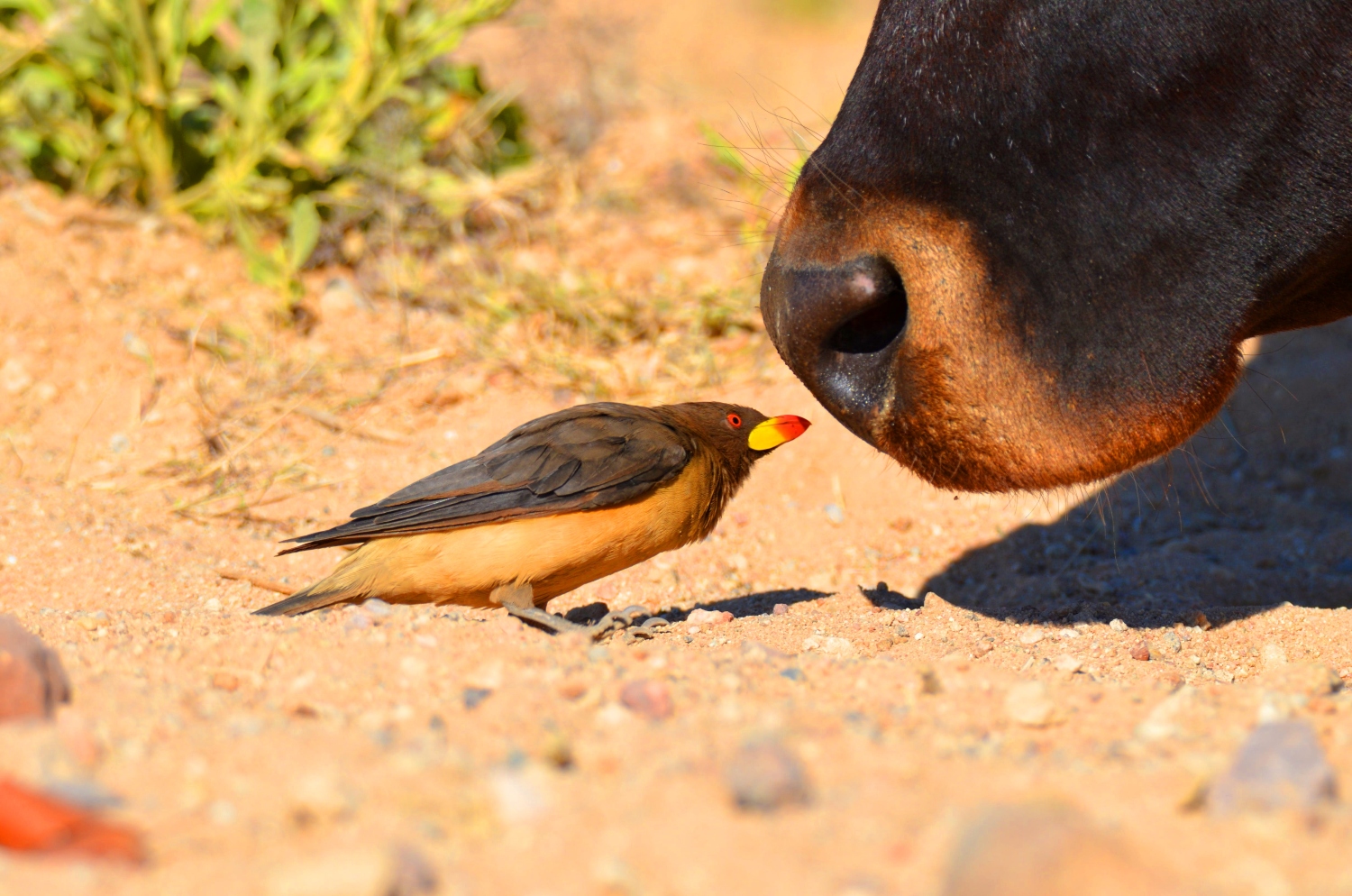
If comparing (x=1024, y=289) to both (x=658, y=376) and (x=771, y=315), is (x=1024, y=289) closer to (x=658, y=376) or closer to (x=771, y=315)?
(x=771, y=315)

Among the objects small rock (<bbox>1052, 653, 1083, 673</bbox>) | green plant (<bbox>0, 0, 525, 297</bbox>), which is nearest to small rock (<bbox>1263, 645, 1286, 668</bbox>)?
small rock (<bbox>1052, 653, 1083, 673</bbox>)

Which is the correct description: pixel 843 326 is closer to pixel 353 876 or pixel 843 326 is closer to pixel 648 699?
pixel 648 699

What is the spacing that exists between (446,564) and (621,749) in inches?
50.2

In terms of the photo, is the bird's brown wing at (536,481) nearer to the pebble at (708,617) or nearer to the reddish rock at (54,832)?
the pebble at (708,617)

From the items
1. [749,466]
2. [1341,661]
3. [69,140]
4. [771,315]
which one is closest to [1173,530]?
[1341,661]

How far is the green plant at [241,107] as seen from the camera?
16.1 feet

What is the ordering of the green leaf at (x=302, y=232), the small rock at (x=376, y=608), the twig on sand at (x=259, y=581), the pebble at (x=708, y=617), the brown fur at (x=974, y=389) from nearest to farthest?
the brown fur at (x=974, y=389) < the small rock at (x=376, y=608) < the pebble at (x=708, y=617) < the twig on sand at (x=259, y=581) < the green leaf at (x=302, y=232)

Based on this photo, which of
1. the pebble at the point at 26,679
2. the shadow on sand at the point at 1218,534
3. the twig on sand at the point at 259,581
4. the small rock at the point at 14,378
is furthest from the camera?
the small rock at the point at 14,378

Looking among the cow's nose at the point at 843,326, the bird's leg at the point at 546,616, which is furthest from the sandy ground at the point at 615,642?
the cow's nose at the point at 843,326

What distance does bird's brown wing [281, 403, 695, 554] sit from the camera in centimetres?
274

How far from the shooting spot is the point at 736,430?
3162mm

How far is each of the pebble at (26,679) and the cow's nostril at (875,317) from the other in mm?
1329

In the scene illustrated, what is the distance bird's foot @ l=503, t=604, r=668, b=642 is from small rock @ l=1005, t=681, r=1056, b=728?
0.97 m

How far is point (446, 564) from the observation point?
2758mm
